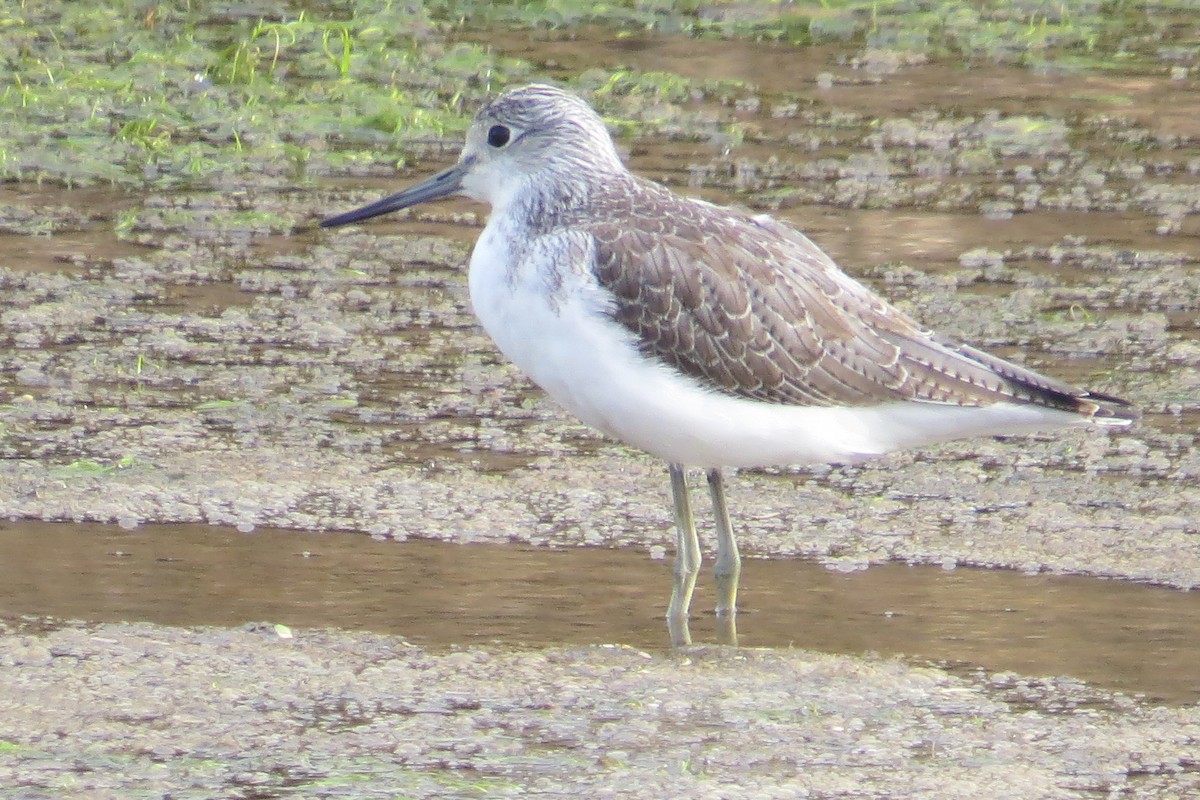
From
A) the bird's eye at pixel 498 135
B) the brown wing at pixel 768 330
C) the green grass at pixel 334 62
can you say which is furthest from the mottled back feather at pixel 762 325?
the green grass at pixel 334 62

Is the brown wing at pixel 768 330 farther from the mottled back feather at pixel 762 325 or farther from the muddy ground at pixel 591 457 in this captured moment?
the muddy ground at pixel 591 457

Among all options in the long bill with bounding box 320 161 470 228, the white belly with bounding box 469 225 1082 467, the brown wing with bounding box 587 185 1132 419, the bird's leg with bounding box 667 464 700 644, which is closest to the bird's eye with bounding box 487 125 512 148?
the long bill with bounding box 320 161 470 228

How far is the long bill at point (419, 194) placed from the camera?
20.2 feet

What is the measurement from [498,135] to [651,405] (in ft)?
3.81

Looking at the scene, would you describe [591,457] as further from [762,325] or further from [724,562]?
[762,325]

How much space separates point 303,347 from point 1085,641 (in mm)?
3187

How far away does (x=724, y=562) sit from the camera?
5570 millimetres

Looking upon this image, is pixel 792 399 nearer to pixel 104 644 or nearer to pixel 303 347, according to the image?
pixel 104 644

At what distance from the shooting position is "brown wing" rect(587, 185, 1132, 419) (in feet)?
17.7

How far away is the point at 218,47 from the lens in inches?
425

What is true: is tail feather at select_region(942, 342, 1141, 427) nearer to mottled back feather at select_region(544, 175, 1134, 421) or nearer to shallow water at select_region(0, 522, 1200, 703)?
mottled back feather at select_region(544, 175, 1134, 421)

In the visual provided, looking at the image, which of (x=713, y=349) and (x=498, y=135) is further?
(x=498, y=135)

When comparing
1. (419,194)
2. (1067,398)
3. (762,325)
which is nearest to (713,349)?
(762,325)

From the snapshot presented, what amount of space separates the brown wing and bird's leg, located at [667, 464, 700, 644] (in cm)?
33
